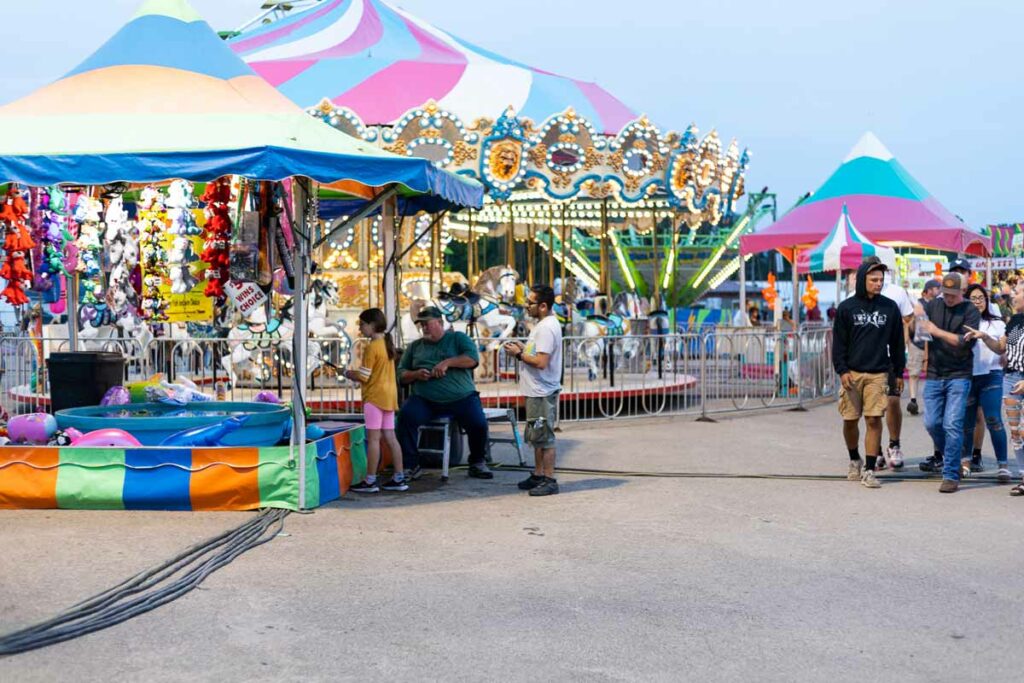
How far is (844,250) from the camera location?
19219mm

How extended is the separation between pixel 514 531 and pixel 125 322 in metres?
11.1

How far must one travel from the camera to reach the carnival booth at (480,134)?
17.2 metres

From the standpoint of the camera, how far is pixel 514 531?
7625mm

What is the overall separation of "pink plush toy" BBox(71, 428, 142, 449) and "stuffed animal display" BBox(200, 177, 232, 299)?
181 cm

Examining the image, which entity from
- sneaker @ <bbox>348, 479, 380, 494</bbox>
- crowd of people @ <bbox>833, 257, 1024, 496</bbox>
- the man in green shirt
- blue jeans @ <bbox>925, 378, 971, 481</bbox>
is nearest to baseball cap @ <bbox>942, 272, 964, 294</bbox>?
crowd of people @ <bbox>833, 257, 1024, 496</bbox>

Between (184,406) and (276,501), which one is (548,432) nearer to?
(276,501)

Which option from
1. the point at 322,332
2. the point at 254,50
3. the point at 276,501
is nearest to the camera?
the point at 276,501

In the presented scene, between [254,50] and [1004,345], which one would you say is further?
[254,50]

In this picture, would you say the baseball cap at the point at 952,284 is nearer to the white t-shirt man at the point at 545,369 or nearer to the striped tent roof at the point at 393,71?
the white t-shirt man at the point at 545,369

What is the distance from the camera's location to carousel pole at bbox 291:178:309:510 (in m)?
8.16

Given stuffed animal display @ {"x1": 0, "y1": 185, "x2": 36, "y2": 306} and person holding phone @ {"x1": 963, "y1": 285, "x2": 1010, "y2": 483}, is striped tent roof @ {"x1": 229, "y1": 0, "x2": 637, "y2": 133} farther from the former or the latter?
person holding phone @ {"x1": 963, "y1": 285, "x2": 1010, "y2": 483}

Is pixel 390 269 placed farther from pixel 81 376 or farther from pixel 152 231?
pixel 152 231

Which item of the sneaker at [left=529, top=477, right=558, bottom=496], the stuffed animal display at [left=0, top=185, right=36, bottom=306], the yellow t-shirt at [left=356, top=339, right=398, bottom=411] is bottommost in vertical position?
the sneaker at [left=529, top=477, right=558, bottom=496]

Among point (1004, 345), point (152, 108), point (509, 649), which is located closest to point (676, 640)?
point (509, 649)
